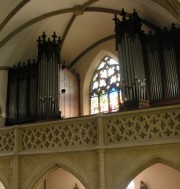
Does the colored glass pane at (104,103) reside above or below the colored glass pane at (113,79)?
below

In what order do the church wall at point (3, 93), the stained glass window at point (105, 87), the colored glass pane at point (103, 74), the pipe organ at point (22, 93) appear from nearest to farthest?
the pipe organ at point (22, 93), the church wall at point (3, 93), the stained glass window at point (105, 87), the colored glass pane at point (103, 74)

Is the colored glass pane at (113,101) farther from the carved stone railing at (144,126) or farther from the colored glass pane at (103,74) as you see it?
the carved stone railing at (144,126)

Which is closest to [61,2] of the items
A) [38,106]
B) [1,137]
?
[38,106]

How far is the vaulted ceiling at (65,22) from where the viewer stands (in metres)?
11.7

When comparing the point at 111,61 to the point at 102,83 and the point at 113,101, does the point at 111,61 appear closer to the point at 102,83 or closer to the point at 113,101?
the point at 102,83

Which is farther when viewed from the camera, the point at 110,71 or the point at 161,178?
the point at 110,71

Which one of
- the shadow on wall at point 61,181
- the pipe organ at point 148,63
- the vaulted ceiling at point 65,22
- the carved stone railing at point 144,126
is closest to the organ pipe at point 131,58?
the pipe organ at point 148,63

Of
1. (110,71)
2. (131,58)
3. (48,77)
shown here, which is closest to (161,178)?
(131,58)

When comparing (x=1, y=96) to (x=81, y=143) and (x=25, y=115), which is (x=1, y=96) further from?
(x=81, y=143)

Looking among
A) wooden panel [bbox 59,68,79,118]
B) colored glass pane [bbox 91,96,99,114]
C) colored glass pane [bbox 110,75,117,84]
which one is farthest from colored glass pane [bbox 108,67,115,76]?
wooden panel [bbox 59,68,79,118]

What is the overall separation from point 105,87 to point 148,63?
10.7ft

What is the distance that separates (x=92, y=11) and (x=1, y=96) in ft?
16.5

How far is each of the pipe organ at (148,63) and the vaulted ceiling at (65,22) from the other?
690 millimetres

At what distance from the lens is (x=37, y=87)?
12.4 meters
